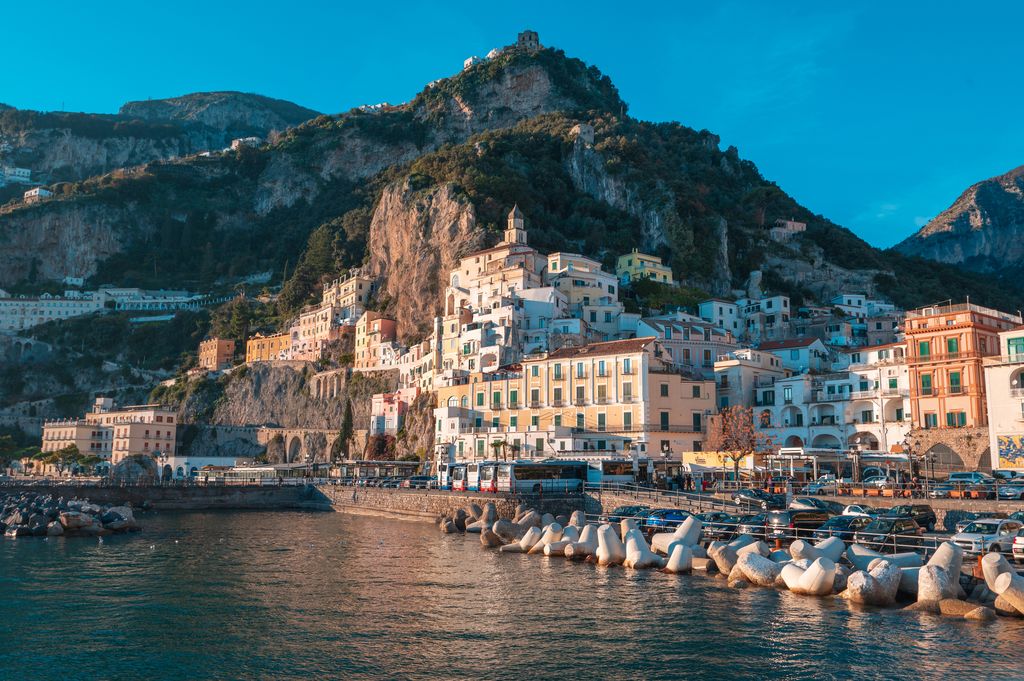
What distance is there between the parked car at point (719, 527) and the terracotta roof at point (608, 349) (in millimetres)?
25697

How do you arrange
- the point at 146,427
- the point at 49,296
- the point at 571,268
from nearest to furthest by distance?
the point at 571,268 < the point at 146,427 < the point at 49,296

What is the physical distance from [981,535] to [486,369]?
4940cm

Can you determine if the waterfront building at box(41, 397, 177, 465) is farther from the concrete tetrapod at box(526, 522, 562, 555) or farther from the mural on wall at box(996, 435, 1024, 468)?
the mural on wall at box(996, 435, 1024, 468)

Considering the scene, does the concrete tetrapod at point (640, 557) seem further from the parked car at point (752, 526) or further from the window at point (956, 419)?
the window at point (956, 419)

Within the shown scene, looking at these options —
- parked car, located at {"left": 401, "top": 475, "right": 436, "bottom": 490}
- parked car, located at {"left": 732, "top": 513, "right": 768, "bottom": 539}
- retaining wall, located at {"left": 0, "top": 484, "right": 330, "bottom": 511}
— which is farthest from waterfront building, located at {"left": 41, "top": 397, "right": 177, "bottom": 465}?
parked car, located at {"left": 732, "top": 513, "right": 768, "bottom": 539}

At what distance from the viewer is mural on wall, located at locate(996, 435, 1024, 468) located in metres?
46.8

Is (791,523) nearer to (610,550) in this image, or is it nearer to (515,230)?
(610,550)

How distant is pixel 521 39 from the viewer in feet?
602

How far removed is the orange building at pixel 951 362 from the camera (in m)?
52.6

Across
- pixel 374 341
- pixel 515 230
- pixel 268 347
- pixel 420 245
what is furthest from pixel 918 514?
pixel 268 347

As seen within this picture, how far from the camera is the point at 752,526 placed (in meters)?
33.2

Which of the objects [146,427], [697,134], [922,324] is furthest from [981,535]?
[697,134]

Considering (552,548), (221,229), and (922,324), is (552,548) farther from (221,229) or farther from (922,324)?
(221,229)

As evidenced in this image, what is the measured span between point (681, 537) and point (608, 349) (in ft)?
102
